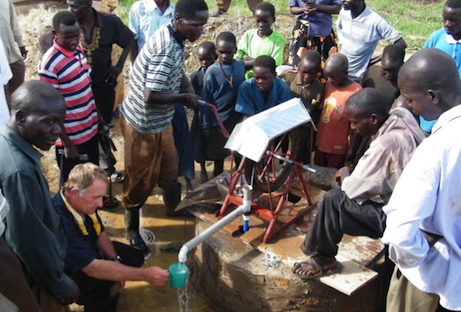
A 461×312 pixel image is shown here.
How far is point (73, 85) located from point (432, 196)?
2.87m

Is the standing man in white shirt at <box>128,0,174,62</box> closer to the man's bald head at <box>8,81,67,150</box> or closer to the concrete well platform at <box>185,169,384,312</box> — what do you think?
the concrete well platform at <box>185,169,384,312</box>

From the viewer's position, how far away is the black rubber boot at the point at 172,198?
15.2ft

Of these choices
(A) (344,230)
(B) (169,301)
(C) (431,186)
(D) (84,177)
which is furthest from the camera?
(B) (169,301)

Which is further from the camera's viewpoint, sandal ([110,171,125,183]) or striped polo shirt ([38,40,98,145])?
sandal ([110,171,125,183])

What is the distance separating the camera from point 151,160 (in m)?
4.03

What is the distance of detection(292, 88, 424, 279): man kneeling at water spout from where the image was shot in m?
2.85

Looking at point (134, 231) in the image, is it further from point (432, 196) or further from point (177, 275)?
point (432, 196)

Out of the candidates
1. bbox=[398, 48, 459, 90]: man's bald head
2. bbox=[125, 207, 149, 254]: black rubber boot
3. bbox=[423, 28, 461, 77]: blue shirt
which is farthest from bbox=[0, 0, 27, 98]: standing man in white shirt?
bbox=[423, 28, 461, 77]: blue shirt

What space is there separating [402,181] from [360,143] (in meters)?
2.27

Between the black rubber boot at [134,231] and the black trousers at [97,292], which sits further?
the black rubber boot at [134,231]

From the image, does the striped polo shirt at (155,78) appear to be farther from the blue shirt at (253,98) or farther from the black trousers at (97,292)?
the black trousers at (97,292)

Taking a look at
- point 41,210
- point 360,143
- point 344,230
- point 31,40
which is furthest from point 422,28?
point 41,210

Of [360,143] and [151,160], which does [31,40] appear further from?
[360,143]

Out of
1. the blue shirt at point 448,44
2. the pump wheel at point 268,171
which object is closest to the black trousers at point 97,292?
the pump wheel at point 268,171
